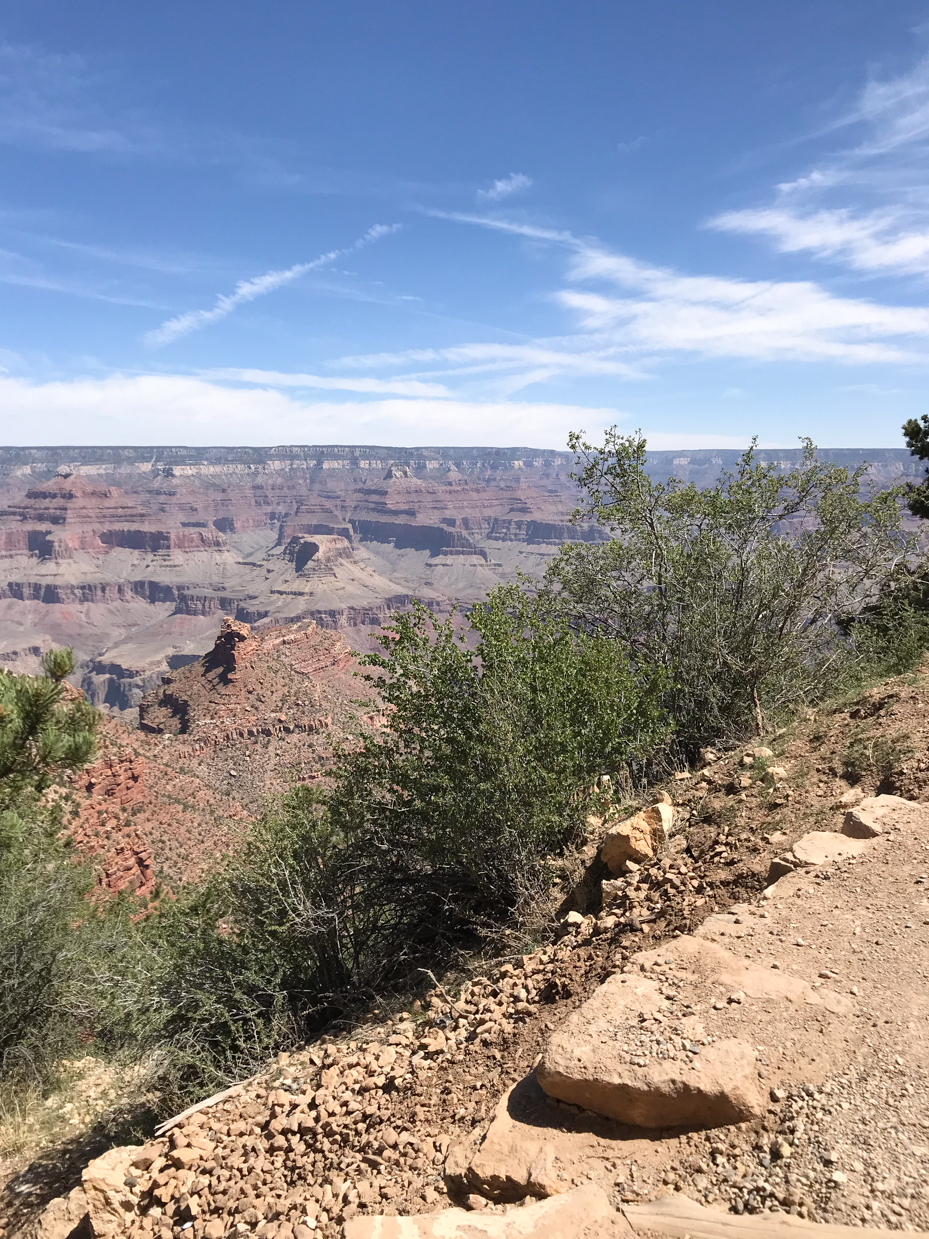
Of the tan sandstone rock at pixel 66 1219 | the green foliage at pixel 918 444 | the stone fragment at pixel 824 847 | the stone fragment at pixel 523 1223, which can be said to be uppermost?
the green foliage at pixel 918 444

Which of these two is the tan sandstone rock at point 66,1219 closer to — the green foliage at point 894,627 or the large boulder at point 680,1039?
the large boulder at point 680,1039

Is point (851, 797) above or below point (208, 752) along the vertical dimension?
A: above

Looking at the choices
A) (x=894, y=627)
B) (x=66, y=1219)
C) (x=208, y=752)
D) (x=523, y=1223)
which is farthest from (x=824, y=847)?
(x=208, y=752)

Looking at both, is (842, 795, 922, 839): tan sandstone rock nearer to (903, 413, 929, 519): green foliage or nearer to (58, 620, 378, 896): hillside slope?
(58, 620, 378, 896): hillside slope

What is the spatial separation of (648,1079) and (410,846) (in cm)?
508

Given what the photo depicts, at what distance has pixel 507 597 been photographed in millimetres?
10602

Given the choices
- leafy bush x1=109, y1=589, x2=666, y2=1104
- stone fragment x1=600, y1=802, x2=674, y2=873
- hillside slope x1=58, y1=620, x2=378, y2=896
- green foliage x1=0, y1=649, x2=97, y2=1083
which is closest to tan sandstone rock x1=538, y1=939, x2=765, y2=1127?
stone fragment x1=600, y1=802, x2=674, y2=873

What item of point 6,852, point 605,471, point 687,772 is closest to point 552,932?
point 687,772

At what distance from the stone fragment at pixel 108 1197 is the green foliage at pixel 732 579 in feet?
28.6

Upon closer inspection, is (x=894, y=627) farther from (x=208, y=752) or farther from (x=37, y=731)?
(x=208, y=752)

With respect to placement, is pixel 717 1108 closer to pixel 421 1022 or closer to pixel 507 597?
pixel 421 1022

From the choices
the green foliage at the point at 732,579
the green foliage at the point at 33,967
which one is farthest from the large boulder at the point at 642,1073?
the green foliage at the point at 33,967

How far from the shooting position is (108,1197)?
5145 mm

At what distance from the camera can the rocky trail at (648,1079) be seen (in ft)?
11.1
